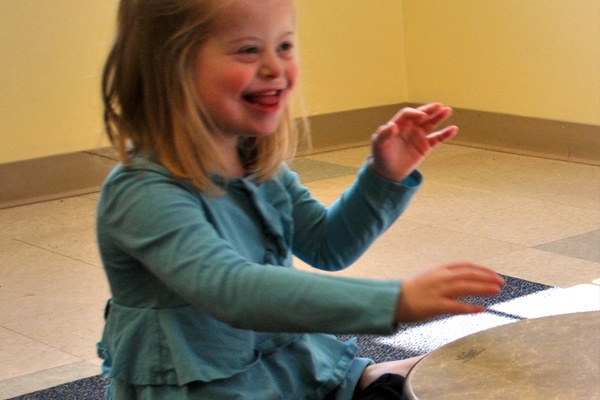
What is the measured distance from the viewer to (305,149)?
463cm

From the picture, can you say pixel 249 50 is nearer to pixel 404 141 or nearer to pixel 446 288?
pixel 404 141

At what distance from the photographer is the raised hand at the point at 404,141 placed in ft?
4.25

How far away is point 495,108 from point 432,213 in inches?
47.5

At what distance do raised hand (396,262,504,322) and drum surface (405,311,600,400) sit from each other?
0.13 m

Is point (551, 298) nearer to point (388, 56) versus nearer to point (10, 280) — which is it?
point (10, 280)

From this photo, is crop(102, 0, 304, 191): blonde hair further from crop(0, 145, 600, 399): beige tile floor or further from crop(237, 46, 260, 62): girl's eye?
crop(0, 145, 600, 399): beige tile floor

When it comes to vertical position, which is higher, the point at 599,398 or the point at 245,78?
the point at 245,78

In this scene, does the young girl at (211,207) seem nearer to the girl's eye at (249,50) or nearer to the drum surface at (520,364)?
the girl's eye at (249,50)

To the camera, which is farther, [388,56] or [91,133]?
[388,56]

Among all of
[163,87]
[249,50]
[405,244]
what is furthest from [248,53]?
[405,244]

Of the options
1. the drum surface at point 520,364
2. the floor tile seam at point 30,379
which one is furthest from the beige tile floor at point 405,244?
the drum surface at point 520,364

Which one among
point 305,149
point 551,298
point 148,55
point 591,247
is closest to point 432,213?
point 591,247

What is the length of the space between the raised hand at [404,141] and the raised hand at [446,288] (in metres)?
0.38

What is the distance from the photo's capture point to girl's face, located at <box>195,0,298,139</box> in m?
1.17
